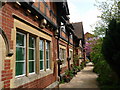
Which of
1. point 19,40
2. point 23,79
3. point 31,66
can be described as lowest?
point 23,79

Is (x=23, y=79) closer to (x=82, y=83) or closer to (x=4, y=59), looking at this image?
(x=4, y=59)

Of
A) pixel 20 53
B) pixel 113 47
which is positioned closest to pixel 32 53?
pixel 20 53

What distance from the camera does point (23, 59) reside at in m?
4.14

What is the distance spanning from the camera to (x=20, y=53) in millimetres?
3988

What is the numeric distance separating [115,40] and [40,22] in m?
3.68

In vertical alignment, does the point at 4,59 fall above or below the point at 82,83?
above

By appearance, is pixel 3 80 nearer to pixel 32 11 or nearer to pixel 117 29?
pixel 32 11

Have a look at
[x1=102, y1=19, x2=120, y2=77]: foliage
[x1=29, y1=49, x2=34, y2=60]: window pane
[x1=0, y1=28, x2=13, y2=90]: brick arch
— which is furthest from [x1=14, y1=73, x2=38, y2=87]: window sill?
[x1=102, y1=19, x2=120, y2=77]: foliage

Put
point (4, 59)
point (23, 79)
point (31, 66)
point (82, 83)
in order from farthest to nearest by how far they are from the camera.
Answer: point (82, 83) < point (31, 66) < point (23, 79) < point (4, 59)

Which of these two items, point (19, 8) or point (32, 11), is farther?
point (32, 11)

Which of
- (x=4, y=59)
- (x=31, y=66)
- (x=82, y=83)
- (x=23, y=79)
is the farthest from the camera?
(x=82, y=83)

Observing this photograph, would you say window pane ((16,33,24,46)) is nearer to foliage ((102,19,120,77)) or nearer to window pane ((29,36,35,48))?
window pane ((29,36,35,48))

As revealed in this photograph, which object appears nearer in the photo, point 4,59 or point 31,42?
point 4,59

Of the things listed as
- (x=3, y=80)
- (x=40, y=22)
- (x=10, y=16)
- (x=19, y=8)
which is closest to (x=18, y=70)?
(x=3, y=80)
